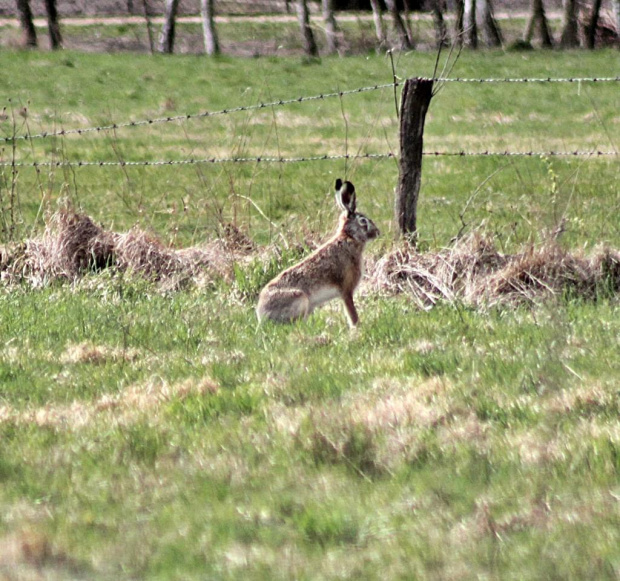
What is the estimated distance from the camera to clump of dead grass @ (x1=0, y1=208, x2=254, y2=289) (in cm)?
980

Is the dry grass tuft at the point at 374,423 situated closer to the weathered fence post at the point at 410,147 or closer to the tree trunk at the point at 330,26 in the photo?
the weathered fence post at the point at 410,147

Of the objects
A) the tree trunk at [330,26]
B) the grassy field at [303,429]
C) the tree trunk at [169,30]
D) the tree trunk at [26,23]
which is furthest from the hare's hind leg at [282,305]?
the tree trunk at [330,26]

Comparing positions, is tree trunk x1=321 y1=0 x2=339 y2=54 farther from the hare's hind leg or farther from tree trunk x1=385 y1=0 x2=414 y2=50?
the hare's hind leg

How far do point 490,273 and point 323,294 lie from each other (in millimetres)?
1527

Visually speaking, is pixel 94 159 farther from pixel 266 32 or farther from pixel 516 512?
pixel 266 32

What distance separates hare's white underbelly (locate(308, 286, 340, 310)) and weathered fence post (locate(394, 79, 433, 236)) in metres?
1.62

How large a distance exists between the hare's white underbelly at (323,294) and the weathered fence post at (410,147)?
1.62 m

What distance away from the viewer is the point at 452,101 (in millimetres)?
24688

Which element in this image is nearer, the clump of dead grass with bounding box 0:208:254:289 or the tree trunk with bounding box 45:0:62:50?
the clump of dead grass with bounding box 0:208:254:289

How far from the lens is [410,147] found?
9.48 m

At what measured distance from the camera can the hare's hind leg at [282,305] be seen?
7637 millimetres

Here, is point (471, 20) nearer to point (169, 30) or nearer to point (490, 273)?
point (169, 30)

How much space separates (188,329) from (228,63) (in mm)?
25336

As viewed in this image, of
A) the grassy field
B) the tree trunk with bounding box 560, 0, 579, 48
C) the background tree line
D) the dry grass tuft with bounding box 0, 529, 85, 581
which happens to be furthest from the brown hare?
the tree trunk with bounding box 560, 0, 579, 48
